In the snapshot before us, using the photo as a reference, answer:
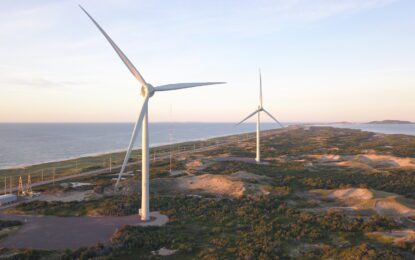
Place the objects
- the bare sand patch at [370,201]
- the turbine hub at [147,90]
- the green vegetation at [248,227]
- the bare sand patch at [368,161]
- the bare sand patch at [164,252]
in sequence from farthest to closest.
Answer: the bare sand patch at [368,161] < the bare sand patch at [370,201] < the turbine hub at [147,90] < the bare sand patch at [164,252] < the green vegetation at [248,227]

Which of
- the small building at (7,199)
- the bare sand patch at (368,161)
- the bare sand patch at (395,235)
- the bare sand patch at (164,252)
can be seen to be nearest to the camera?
the bare sand patch at (164,252)

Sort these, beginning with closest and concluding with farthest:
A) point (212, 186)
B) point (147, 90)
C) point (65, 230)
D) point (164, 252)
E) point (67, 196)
→ point (164, 252) → point (65, 230) → point (147, 90) → point (67, 196) → point (212, 186)

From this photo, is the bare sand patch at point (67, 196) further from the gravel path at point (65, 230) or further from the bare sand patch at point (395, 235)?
the bare sand patch at point (395, 235)

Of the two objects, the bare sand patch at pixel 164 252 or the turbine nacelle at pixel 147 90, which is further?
the turbine nacelle at pixel 147 90

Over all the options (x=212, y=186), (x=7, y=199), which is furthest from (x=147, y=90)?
(x=7, y=199)

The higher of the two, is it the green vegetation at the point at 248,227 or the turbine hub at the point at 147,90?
the turbine hub at the point at 147,90

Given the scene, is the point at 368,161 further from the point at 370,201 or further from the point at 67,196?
the point at 67,196

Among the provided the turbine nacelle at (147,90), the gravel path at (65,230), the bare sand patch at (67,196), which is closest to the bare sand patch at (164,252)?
the gravel path at (65,230)

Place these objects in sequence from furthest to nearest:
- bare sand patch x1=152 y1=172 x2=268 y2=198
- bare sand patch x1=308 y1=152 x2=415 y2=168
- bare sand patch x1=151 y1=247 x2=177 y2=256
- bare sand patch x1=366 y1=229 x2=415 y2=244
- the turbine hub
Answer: bare sand patch x1=308 y1=152 x2=415 y2=168
bare sand patch x1=152 y1=172 x2=268 y2=198
the turbine hub
bare sand patch x1=366 y1=229 x2=415 y2=244
bare sand patch x1=151 y1=247 x2=177 y2=256

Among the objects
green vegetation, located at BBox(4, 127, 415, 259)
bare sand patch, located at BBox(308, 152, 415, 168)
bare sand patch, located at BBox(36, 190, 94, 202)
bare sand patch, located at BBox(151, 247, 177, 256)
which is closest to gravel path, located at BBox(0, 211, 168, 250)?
green vegetation, located at BBox(4, 127, 415, 259)

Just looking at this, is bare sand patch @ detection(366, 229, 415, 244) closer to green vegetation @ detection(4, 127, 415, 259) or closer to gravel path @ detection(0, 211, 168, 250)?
green vegetation @ detection(4, 127, 415, 259)

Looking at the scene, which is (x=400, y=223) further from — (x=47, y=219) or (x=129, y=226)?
(x=47, y=219)

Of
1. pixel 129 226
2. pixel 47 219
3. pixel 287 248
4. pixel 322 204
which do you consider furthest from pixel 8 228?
pixel 322 204

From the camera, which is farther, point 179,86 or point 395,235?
point 179,86
